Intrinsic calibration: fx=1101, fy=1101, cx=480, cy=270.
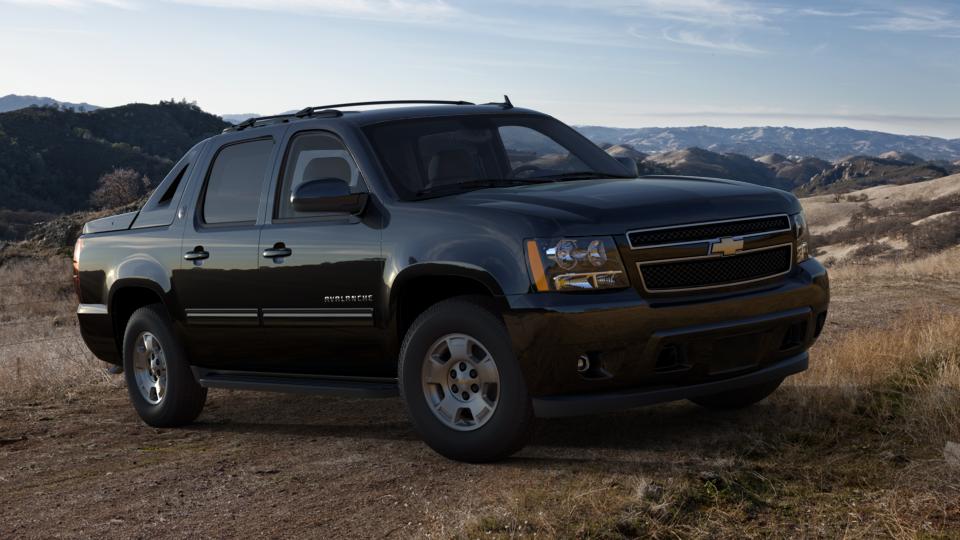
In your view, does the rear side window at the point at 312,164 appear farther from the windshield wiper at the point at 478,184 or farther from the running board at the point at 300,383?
the running board at the point at 300,383

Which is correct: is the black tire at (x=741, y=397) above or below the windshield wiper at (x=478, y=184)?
below

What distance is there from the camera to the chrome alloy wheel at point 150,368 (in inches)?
295

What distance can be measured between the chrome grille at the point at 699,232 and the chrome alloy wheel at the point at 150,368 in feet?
12.3

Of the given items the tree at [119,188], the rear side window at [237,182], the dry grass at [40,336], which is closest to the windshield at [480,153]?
the rear side window at [237,182]

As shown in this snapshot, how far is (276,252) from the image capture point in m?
6.29

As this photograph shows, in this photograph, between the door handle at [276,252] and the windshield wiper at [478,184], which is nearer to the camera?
the windshield wiper at [478,184]

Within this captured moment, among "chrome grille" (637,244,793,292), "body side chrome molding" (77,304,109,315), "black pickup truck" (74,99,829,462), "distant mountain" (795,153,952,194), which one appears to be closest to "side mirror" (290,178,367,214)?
"black pickup truck" (74,99,829,462)

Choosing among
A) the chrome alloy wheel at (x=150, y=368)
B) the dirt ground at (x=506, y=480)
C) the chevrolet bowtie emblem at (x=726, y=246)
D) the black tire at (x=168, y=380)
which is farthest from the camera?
the chrome alloy wheel at (x=150, y=368)

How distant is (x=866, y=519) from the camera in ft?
14.1

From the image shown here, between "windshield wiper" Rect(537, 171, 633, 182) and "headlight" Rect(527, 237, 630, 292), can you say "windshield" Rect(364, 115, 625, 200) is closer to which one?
"windshield wiper" Rect(537, 171, 633, 182)

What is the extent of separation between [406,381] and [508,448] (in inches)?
24.7

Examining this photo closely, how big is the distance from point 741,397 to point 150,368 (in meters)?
4.00

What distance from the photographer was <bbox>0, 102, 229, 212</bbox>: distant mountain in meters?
103

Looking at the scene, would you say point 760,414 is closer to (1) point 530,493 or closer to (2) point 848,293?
(1) point 530,493
